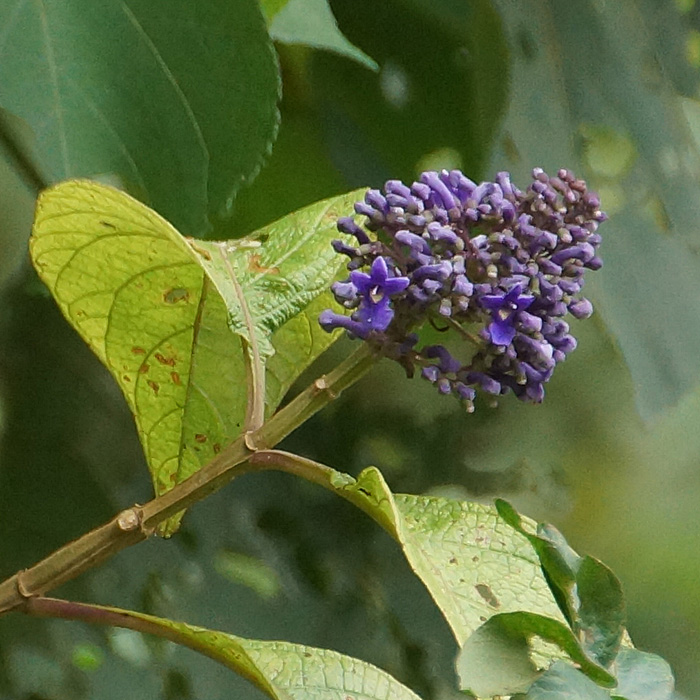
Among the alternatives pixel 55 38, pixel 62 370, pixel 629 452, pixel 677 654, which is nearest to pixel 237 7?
pixel 55 38

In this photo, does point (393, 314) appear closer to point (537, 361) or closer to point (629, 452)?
point (537, 361)

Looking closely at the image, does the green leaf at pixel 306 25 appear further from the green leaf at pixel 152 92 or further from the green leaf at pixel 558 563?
the green leaf at pixel 558 563

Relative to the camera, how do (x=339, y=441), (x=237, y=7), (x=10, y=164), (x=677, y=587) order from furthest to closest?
1. (x=677, y=587)
2. (x=339, y=441)
3. (x=10, y=164)
4. (x=237, y=7)

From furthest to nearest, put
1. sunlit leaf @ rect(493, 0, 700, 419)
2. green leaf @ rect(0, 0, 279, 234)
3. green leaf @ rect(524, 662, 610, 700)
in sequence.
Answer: sunlit leaf @ rect(493, 0, 700, 419), green leaf @ rect(0, 0, 279, 234), green leaf @ rect(524, 662, 610, 700)

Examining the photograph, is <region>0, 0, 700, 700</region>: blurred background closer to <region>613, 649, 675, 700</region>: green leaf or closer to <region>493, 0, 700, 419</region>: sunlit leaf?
<region>493, 0, 700, 419</region>: sunlit leaf

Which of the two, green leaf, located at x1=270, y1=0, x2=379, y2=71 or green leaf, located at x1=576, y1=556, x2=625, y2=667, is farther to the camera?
green leaf, located at x1=270, y1=0, x2=379, y2=71

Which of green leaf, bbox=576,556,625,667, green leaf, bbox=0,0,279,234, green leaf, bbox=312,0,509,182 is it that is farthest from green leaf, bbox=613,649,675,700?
green leaf, bbox=312,0,509,182

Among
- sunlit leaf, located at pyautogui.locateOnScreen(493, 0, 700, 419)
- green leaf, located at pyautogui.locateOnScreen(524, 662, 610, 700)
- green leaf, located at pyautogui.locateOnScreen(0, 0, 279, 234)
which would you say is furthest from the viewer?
sunlit leaf, located at pyautogui.locateOnScreen(493, 0, 700, 419)
